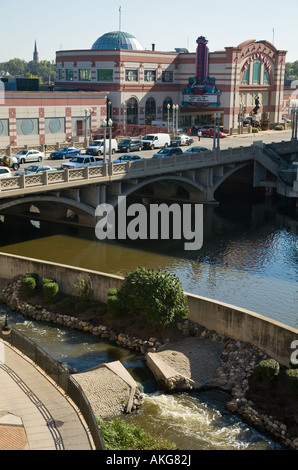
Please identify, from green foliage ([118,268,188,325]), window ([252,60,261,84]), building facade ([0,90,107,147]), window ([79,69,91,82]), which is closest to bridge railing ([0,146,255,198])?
building facade ([0,90,107,147])

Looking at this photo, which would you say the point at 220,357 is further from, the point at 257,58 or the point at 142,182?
the point at 257,58

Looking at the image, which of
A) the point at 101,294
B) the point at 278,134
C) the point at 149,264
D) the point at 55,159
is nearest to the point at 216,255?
the point at 149,264

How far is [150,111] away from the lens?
331 ft

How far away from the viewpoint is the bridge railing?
146 feet

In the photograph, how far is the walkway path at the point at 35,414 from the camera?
17.6 m

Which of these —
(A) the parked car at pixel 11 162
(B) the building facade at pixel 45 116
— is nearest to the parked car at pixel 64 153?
(B) the building facade at pixel 45 116

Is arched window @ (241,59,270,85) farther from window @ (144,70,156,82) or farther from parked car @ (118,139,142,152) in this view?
parked car @ (118,139,142,152)

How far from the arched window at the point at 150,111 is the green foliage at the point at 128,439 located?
81.4 metres

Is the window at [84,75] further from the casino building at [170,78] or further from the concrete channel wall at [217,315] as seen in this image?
the concrete channel wall at [217,315]

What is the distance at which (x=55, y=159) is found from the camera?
64.1 meters

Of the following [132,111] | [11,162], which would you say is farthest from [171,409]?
[132,111]

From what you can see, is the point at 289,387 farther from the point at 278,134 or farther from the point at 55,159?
the point at 278,134

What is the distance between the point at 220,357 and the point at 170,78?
7968 cm
